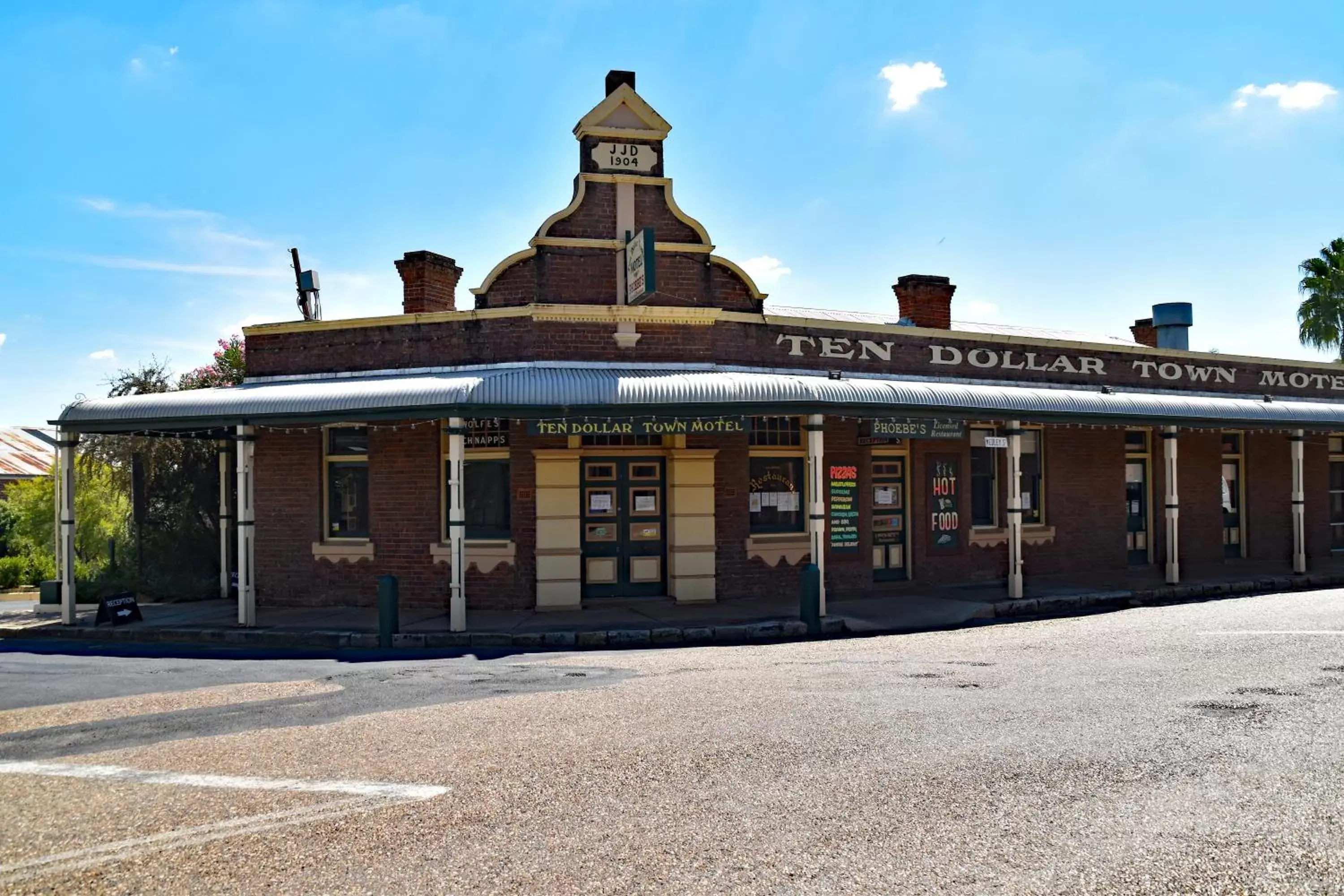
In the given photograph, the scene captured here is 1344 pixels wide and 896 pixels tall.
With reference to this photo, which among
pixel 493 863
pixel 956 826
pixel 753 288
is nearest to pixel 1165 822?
pixel 956 826

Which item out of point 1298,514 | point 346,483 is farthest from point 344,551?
point 1298,514

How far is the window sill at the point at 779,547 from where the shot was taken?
14.3 metres

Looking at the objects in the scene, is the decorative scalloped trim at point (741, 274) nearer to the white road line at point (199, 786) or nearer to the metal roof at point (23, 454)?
the white road line at point (199, 786)

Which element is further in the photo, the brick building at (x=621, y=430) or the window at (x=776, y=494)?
the window at (x=776, y=494)

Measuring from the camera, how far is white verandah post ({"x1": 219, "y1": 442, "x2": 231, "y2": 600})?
1566 centimetres

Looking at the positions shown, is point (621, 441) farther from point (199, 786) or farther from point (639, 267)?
point (199, 786)

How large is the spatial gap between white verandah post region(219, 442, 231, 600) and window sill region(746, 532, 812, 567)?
8.59m

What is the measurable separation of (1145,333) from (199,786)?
78.2 ft

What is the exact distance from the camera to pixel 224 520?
1609 centimetres

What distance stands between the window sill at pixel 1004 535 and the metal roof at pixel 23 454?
99.8 ft

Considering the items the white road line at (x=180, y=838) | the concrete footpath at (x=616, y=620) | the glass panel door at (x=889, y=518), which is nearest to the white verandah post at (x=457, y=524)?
the concrete footpath at (x=616, y=620)

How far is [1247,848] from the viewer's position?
4.40m

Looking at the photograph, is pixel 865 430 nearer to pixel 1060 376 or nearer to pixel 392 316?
pixel 1060 376

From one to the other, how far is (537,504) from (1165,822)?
9.82m
